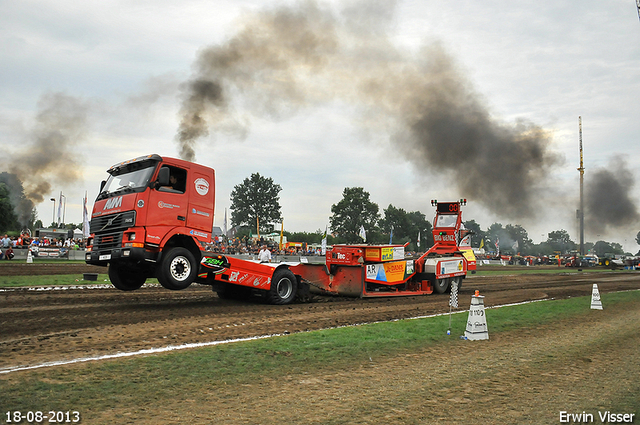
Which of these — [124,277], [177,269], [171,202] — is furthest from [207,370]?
[124,277]

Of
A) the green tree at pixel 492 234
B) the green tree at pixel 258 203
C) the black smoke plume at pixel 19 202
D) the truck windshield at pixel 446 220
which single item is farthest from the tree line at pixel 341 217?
the truck windshield at pixel 446 220

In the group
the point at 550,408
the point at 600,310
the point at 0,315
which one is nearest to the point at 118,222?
the point at 0,315

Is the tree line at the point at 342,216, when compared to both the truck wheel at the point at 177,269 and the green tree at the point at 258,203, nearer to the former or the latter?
the green tree at the point at 258,203

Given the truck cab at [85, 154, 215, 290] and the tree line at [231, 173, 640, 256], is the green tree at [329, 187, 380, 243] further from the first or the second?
the truck cab at [85, 154, 215, 290]

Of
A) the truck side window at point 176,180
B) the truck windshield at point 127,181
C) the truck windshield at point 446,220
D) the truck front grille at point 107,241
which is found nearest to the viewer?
the truck front grille at point 107,241

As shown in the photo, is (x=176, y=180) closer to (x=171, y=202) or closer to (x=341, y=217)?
(x=171, y=202)

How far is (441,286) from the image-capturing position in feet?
62.1

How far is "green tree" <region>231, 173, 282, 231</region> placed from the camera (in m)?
101

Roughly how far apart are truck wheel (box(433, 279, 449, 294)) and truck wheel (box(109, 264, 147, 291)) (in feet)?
37.1

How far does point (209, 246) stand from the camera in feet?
39.7

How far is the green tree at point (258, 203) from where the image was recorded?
331ft

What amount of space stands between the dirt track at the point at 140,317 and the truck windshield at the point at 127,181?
295cm

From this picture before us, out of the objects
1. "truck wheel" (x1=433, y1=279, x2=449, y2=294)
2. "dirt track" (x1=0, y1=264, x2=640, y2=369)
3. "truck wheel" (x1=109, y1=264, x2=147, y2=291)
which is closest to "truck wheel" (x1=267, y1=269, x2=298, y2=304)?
"dirt track" (x1=0, y1=264, x2=640, y2=369)

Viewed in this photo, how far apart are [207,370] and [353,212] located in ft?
299
